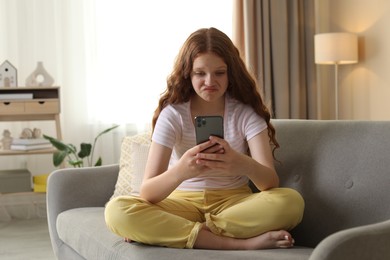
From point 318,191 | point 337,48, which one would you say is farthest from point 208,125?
point 337,48

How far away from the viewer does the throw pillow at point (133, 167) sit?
282cm

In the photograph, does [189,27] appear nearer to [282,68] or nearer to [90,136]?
[282,68]

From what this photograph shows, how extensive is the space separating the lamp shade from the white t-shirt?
2.44 metres

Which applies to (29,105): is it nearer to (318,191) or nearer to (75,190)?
(75,190)

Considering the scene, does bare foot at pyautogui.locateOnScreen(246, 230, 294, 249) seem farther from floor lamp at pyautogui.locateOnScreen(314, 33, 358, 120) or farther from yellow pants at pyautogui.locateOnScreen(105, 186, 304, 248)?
floor lamp at pyautogui.locateOnScreen(314, 33, 358, 120)

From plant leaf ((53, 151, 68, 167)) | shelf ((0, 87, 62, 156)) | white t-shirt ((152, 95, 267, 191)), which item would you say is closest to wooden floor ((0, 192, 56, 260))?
plant leaf ((53, 151, 68, 167))

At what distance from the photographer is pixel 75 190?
9.56 feet

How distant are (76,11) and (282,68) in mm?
1507

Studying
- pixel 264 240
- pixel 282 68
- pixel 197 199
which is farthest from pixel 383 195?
pixel 282 68

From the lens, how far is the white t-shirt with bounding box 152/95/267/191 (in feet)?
7.66

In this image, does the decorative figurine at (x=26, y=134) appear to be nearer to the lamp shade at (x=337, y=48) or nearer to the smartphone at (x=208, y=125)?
the lamp shade at (x=337, y=48)

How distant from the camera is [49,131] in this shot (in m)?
4.88

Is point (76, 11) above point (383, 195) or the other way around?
above

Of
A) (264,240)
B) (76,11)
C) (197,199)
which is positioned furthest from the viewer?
(76,11)
